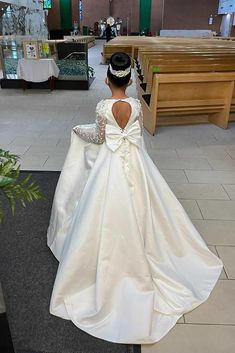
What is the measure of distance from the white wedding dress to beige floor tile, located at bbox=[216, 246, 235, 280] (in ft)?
0.64

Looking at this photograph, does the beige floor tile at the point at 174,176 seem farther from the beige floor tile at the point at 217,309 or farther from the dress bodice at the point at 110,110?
the dress bodice at the point at 110,110

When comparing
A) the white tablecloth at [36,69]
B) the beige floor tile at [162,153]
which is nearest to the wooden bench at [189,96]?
the beige floor tile at [162,153]

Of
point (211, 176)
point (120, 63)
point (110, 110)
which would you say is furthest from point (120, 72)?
point (211, 176)

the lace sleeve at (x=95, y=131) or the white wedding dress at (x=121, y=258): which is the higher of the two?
the lace sleeve at (x=95, y=131)

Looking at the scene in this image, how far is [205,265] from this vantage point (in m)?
1.81

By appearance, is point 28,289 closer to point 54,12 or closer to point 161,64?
point 161,64

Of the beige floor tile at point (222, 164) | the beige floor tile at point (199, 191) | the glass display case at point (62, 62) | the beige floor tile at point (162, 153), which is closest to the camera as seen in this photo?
the beige floor tile at point (199, 191)

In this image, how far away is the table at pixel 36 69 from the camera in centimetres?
637

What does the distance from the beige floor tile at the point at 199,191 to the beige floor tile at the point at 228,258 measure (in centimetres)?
67

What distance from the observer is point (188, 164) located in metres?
3.30

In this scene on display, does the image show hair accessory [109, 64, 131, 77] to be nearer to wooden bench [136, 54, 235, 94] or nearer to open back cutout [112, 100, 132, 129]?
open back cutout [112, 100, 132, 129]

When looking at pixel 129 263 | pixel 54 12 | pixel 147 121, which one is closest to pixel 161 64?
pixel 147 121

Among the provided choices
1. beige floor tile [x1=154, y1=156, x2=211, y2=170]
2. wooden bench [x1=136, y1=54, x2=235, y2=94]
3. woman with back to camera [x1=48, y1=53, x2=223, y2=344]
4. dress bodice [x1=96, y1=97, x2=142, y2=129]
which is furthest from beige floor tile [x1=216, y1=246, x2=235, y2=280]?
wooden bench [x1=136, y1=54, x2=235, y2=94]

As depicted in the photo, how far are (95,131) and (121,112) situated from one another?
21 cm
